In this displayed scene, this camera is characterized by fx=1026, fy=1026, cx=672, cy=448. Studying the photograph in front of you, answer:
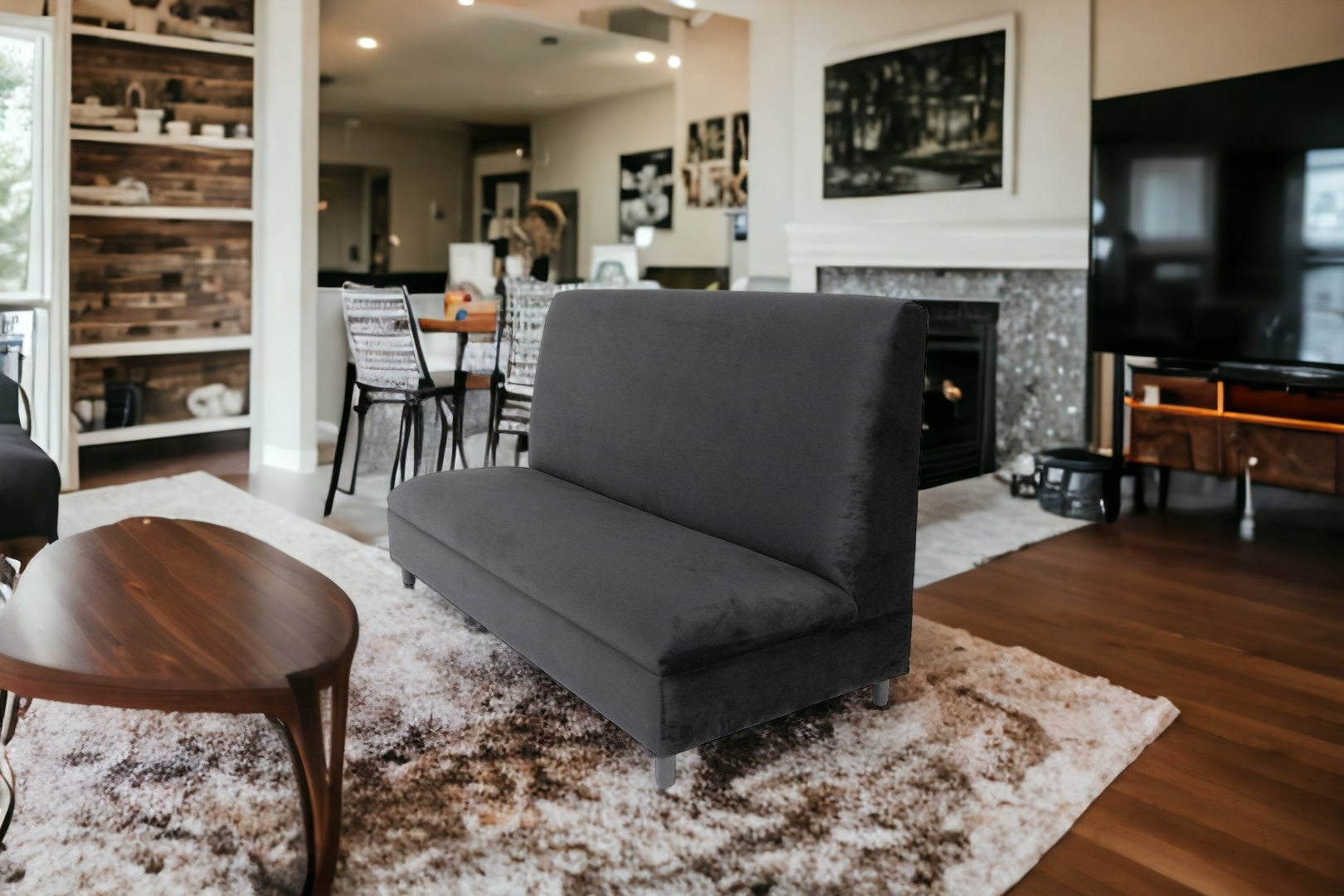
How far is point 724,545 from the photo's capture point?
2.30 metres

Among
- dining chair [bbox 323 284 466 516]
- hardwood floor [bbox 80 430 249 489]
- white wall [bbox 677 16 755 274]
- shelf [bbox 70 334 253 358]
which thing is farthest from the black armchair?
white wall [bbox 677 16 755 274]

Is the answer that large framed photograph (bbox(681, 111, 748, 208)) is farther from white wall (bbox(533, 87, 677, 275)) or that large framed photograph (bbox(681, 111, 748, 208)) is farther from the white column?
the white column

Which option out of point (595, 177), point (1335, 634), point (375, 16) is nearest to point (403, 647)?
point (1335, 634)

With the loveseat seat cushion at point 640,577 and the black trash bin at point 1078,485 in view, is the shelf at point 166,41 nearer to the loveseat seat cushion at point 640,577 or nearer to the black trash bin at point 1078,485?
the loveseat seat cushion at point 640,577

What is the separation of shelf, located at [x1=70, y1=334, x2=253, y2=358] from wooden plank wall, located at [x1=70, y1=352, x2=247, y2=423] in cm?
5

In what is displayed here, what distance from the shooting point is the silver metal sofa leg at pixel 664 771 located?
6.34 ft

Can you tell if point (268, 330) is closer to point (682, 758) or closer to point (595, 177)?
point (682, 758)

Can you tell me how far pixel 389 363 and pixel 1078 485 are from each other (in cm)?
292

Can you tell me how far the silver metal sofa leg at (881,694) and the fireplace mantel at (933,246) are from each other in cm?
297

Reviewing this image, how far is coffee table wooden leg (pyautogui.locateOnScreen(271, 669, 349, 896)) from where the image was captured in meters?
1.50

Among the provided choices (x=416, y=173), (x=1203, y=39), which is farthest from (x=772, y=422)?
(x=416, y=173)

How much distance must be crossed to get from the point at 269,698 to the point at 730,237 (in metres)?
7.73

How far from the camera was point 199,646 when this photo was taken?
1595 mm

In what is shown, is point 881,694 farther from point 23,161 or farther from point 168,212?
A: point 168,212
